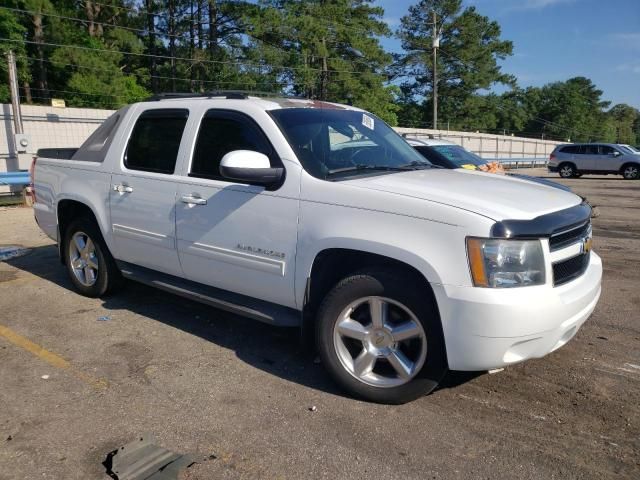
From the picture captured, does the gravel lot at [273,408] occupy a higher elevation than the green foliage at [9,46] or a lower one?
lower

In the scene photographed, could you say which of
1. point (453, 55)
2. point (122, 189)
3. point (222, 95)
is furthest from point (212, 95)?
point (453, 55)

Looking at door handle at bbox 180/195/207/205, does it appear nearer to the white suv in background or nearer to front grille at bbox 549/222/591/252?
front grille at bbox 549/222/591/252

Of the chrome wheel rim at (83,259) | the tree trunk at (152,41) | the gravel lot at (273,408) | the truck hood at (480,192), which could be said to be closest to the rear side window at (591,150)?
the gravel lot at (273,408)

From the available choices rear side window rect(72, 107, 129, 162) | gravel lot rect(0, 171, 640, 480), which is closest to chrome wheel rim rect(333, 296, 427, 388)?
gravel lot rect(0, 171, 640, 480)

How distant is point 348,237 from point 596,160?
87.1ft

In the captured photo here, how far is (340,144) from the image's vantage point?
4160mm

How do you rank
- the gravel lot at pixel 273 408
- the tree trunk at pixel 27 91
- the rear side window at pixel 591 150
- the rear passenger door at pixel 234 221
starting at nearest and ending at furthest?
the gravel lot at pixel 273 408 → the rear passenger door at pixel 234 221 → the rear side window at pixel 591 150 → the tree trunk at pixel 27 91

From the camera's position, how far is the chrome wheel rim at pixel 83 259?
555cm

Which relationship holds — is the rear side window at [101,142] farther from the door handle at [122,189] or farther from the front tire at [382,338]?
the front tire at [382,338]

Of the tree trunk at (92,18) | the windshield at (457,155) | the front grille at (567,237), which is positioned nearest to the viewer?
the front grille at (567,237)

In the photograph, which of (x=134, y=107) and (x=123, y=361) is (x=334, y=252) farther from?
(x=134, y=107)

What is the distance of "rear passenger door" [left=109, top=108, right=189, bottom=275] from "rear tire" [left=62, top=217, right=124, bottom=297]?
1.15ft

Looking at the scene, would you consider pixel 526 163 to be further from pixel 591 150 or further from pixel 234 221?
pixel 234 221

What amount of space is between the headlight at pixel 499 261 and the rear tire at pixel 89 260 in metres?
3.68
